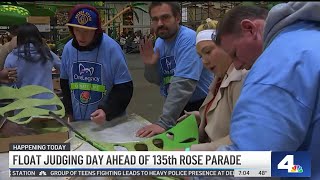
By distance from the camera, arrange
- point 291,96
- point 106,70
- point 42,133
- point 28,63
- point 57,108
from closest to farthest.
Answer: point 291,96 < point 42,133 < point 57,108 < point 106,70 < point 28,63

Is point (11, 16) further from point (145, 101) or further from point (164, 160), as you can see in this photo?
point (164, 160)

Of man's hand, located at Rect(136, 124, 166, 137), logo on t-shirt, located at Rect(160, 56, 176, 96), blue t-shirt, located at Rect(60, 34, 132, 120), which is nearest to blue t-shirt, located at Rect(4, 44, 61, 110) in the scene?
blue t-shirt, located at Rect(60, 34, 132, 120)

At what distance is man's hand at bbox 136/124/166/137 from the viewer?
1.57 metres

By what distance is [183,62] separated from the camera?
170 cm

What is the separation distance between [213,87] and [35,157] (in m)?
0.65

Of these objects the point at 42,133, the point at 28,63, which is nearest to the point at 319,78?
the point at 42,133

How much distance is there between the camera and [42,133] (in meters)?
1.42

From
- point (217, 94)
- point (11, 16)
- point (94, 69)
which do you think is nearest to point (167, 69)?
point (94, 69)

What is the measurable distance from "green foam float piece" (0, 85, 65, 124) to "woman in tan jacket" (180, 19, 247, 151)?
23.1 inches

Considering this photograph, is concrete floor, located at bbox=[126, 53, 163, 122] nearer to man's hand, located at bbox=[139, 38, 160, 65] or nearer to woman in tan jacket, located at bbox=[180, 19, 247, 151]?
man's hand, located at bbox=[139, 38, 160, 65]

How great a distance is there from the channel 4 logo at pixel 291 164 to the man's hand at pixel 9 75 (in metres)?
1.93

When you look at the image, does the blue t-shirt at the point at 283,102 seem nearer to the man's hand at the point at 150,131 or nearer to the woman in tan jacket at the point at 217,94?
the woman in tan jacket at the point at 217,94

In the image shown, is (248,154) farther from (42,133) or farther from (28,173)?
(42,133)

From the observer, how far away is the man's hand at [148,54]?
6.18ft
